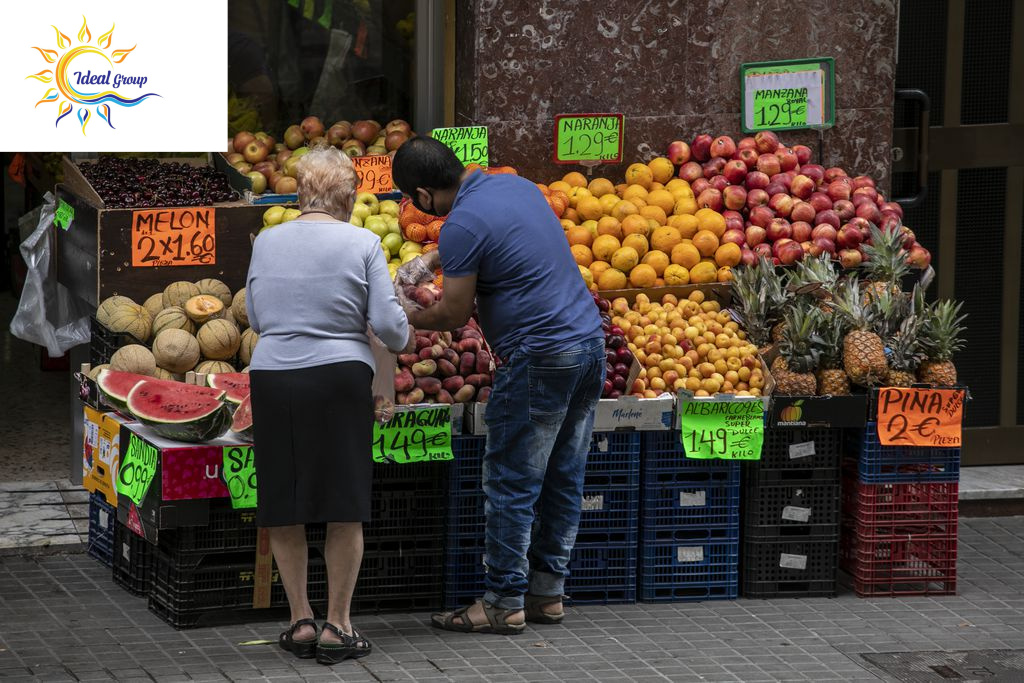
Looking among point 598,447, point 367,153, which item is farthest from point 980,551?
point 367,153

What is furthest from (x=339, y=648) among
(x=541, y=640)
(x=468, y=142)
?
(x=468, y=142)

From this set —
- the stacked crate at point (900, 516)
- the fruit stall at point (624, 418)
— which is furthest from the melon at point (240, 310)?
the stacked crate at point (900, 516)

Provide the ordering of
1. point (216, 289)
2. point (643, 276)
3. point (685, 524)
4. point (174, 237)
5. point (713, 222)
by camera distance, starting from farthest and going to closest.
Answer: point (713, 222) < point (643, 276) < point (174, 237) < point (216, 289) < point (685, 524)

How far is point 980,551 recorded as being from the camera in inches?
290

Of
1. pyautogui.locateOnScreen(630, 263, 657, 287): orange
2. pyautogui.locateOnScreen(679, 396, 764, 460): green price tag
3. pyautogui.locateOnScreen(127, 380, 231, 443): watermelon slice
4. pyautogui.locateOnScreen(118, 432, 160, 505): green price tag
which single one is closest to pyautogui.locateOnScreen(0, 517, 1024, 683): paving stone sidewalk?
pyautogui.locateOnScreen(118, 432, 160, 505): green price tag

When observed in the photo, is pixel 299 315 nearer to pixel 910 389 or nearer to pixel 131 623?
pixel 131 623

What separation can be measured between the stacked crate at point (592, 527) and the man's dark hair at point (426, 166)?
1.07m

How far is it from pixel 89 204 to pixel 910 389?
3.72 meters

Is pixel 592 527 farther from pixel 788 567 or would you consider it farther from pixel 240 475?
pixel 240 475

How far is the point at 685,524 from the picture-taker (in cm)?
647

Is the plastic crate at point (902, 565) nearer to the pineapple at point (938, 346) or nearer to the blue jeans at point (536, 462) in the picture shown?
the pineapple at point (938, 346)

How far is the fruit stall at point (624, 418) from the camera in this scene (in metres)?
6.03

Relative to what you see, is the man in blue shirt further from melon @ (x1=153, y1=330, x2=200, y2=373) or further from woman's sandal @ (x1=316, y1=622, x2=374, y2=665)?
melon @ (x1=153, y1=330, x2=200, y2=373)

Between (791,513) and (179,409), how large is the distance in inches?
98.9
